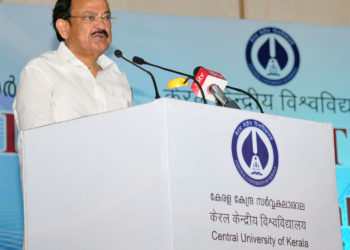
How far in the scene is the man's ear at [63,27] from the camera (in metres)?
3.00

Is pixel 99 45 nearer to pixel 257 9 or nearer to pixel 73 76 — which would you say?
pixel 73 76

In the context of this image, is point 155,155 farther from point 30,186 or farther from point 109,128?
point 30,186

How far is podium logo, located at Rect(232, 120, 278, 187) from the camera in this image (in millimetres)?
2082

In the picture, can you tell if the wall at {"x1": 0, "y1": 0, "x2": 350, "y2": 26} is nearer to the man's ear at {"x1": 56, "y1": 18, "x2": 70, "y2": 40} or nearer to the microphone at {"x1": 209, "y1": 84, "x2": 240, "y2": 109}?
the man's ear at {"x1": 56, "y1": 18, "x2": 70, "y2": 40}

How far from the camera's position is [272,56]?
182 inches

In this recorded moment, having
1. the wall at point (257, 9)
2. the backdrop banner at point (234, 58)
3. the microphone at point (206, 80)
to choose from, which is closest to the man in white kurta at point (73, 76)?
the microphone at point (206, 80)

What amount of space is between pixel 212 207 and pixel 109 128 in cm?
36

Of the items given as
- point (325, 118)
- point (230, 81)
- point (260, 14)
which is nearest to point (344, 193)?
point (325, 118)

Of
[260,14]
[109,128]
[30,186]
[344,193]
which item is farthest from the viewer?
[260,14]

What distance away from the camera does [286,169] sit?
2.20 meters

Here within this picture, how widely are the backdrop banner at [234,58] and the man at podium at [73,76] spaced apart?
103 cm

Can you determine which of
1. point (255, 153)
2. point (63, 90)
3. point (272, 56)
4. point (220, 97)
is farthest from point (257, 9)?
point (255, 153)

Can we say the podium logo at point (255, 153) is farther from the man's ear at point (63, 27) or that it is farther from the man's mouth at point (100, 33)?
the man's ear at point (63, 27)

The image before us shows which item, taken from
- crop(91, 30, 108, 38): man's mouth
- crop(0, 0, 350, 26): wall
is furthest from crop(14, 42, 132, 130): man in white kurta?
crop(0, 0, 350, 26): wall
